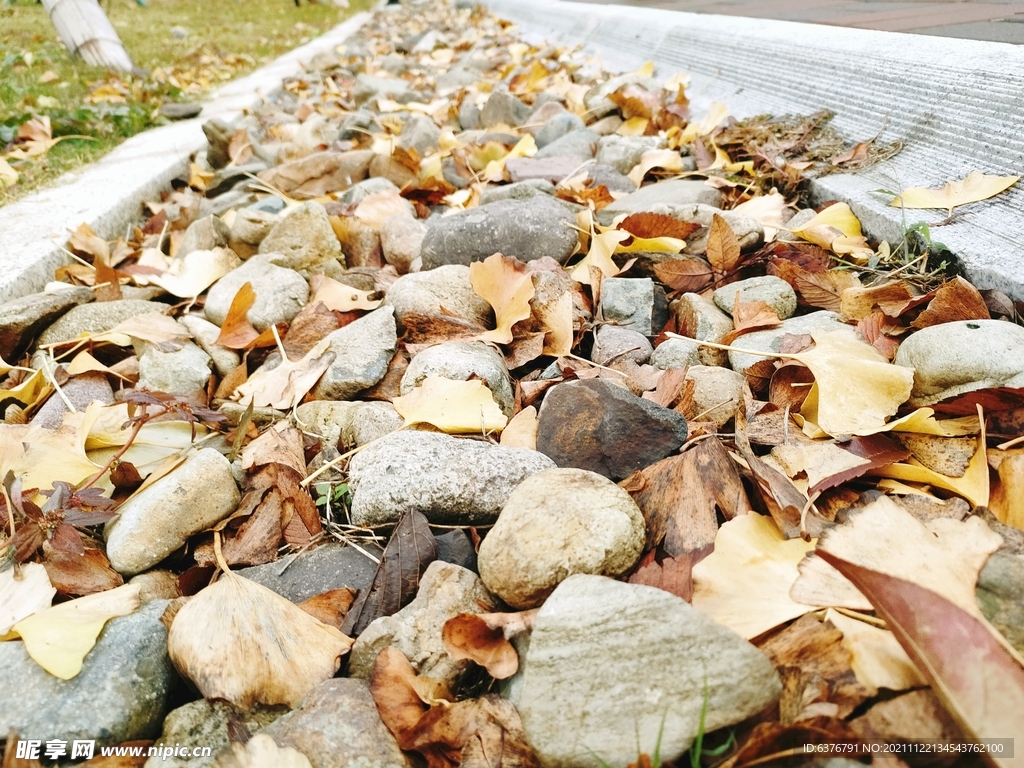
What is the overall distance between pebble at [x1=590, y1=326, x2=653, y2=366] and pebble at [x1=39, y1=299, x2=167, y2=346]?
1.26 meters

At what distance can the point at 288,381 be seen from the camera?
1466mm

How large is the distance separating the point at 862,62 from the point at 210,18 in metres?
9.58

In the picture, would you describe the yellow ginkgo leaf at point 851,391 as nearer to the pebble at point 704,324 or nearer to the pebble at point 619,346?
the pebble at point 704,324

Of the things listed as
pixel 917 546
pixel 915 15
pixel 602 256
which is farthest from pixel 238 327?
pixel 915 15

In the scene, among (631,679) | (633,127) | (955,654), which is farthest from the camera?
(633,127)

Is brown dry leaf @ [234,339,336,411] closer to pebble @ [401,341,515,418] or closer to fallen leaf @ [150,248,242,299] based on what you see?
pebble @ [401,341,515,418]

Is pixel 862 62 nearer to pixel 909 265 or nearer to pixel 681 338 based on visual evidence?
pixel 909 265

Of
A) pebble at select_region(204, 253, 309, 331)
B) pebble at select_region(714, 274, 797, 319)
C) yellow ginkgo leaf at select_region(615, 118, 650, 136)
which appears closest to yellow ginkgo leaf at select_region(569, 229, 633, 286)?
pebble at select_region(714, 274, 797, 319)

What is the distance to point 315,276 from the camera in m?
1.84

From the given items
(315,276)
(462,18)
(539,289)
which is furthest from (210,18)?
(539,289)

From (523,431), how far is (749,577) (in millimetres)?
483

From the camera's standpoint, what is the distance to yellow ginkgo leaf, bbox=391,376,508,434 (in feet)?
3.90

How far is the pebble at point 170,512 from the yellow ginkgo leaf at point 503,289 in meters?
0.58

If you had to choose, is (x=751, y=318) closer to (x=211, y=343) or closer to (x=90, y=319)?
(x=211, y=343)
